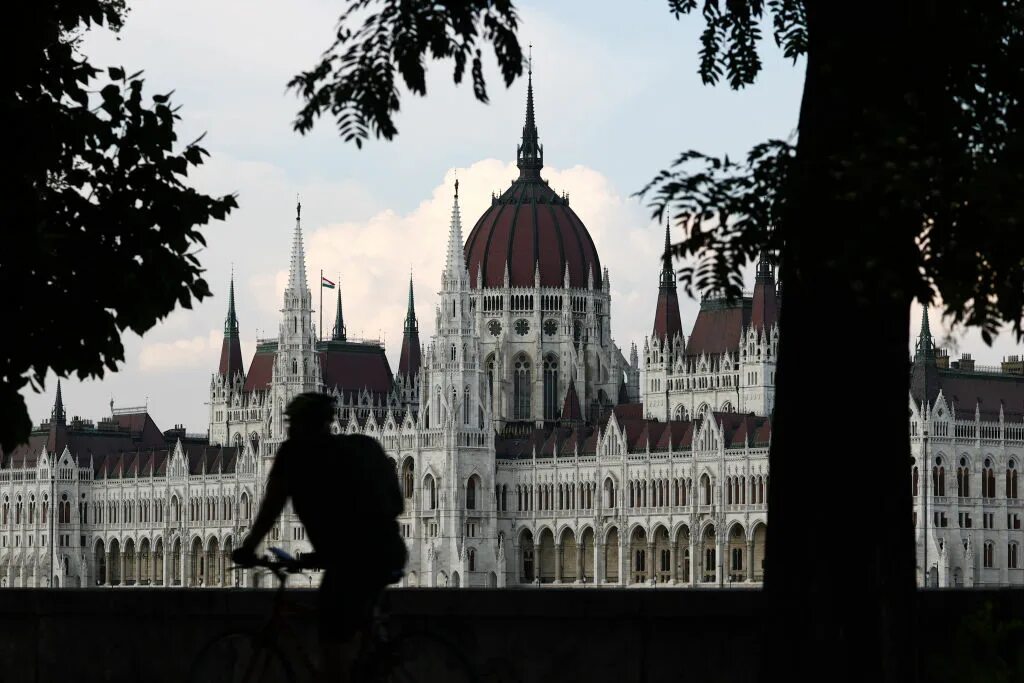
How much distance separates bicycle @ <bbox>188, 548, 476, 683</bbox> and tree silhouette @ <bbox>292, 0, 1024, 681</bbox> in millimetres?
2614

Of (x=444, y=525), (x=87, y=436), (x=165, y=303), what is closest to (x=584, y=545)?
(x=444, y=525)

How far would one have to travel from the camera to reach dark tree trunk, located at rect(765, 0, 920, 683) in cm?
1744

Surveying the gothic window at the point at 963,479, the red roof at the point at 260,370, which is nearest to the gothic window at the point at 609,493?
the gothic window at the point at 963,479

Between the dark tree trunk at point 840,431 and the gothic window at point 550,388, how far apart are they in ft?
481

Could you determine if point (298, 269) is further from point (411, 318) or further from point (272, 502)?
point (272, 502)

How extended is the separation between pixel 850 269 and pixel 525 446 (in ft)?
435

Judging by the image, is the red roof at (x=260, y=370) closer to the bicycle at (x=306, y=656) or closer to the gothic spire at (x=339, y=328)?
the gothic spire at (x=339, y=328)

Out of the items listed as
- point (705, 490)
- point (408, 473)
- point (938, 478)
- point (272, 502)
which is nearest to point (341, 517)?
point (272, 502)

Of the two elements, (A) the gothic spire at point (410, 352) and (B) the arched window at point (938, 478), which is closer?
(B) the arched window at point (938, 478)

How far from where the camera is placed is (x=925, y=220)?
54.4 feet

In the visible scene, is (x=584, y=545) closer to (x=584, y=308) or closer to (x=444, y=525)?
(x=444, y=525)

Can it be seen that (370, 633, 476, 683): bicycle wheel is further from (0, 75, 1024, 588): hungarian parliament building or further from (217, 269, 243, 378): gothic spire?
(217, 269, 243, 378): gothic spire

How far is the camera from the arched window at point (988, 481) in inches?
4902

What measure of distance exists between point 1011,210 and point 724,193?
2.33 metres
